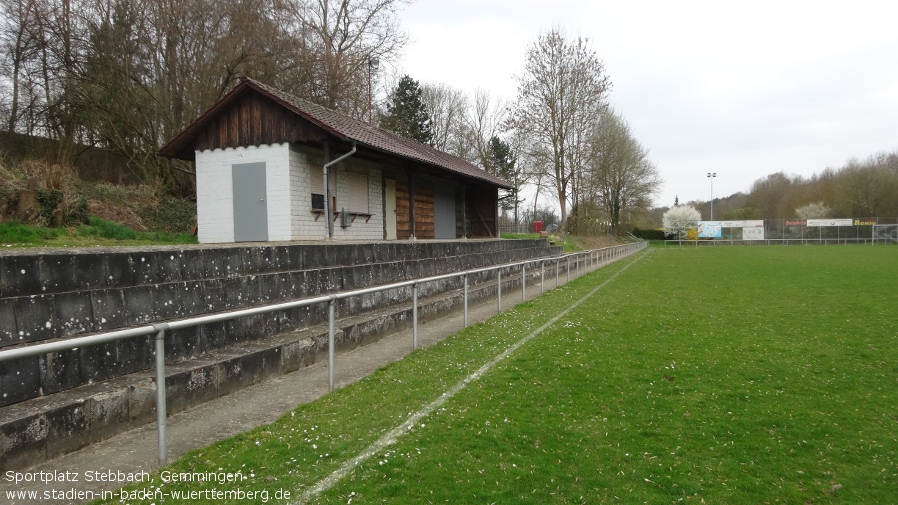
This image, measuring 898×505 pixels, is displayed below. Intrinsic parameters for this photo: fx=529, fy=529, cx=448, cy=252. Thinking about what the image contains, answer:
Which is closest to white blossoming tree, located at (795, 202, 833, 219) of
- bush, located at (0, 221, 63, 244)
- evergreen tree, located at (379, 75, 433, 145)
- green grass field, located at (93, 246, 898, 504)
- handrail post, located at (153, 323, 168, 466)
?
evergreen tree, located at (379, 75, 433, 145)

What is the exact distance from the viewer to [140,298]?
535 centimetres

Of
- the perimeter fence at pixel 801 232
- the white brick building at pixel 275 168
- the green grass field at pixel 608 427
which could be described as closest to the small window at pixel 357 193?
the white brick building at pixel 275 168

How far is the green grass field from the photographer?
3127 millimetres

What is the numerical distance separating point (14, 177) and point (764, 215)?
289 ft

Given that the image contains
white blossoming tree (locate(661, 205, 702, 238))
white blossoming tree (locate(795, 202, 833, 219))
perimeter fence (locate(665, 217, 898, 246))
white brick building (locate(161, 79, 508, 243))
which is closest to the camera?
white brick building (locate(161, 79, 508, 243))

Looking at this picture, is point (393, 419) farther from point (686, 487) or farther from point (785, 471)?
point (785, 471)

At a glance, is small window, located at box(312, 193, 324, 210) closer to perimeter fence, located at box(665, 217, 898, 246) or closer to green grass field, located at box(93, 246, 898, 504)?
green grass field, located at box(93, 246, 898, 504)

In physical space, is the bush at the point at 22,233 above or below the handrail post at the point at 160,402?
above

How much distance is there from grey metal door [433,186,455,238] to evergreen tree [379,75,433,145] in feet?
59.7

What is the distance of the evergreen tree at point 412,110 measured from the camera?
131 feet

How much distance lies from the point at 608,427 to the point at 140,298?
4.62 meters

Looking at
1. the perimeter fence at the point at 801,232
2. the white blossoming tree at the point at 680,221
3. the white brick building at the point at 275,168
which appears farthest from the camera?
the white blossoming tree at the point at 680,221

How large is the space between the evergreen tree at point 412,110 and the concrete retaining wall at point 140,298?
3266 cm

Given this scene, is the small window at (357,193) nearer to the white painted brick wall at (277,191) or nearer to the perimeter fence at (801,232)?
the white painted brick wall at (277,191)
